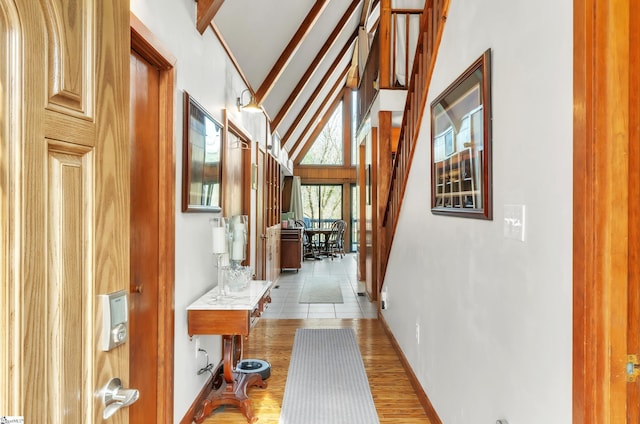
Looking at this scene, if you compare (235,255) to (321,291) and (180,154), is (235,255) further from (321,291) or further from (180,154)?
(321,291)

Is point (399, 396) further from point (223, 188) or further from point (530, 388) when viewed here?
point (223, 188)

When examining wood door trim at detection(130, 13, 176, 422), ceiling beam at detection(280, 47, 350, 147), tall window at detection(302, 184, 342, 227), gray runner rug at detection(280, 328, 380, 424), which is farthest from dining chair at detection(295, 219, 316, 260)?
wood door trim at detection(130, 13, 176, 422)

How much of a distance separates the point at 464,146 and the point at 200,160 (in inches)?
60.3

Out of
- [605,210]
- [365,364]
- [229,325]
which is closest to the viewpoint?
[605,210]

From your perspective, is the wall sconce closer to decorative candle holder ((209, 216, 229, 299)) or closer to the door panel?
decorative candle holder ((209, 216, 229, 299))

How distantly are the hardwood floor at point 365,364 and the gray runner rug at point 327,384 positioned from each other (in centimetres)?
6

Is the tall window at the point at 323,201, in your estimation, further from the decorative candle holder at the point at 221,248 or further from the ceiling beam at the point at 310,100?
the decorative candle holder at the point at 221,248

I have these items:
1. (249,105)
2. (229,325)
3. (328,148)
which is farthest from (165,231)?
(328,148)

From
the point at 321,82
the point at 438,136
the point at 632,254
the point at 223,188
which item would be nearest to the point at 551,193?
the point at 632,254

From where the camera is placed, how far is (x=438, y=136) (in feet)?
7.63

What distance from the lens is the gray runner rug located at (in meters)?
2.52

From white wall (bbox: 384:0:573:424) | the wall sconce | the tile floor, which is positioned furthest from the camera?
the tile floor

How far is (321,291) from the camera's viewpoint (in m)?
6.37

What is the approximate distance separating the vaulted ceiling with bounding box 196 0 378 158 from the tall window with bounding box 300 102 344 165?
4.31 meters
